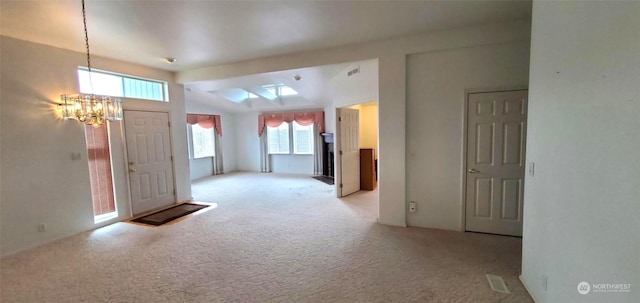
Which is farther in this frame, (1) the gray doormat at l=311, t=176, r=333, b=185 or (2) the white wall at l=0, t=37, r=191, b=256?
(1) the gray doormat at l=311, t=176, r=333, b=185

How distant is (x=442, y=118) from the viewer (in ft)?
11.5

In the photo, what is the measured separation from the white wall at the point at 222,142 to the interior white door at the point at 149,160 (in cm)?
302

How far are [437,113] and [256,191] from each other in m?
4.39

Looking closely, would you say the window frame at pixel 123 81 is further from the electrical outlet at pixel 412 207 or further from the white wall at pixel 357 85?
the electrical outlet at pixel 412 207

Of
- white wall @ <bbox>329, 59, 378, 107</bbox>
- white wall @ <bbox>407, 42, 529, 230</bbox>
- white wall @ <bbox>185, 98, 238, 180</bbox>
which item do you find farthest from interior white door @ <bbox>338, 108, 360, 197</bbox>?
white wall @ <bbox>185, 98, 238, 180</bbox>

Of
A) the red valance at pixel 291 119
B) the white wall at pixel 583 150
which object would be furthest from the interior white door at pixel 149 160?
the white wall at pixel 583 150

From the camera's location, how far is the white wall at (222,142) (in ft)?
26.5

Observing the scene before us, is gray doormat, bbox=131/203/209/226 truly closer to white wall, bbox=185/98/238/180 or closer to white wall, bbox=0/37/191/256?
white wall, bbox=0/37/191/256

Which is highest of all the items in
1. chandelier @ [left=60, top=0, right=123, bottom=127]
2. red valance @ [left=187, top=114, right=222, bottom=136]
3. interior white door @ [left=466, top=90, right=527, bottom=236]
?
red valance @ [left=187, top=114, right=222, bottom=136]

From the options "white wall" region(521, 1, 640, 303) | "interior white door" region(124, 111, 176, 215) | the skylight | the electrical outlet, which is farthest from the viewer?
the skylight

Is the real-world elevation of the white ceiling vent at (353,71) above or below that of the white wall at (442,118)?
above

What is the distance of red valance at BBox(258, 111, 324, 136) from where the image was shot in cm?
820

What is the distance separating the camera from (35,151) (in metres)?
3.40

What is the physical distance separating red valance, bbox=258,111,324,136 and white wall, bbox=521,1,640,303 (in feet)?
20.6
